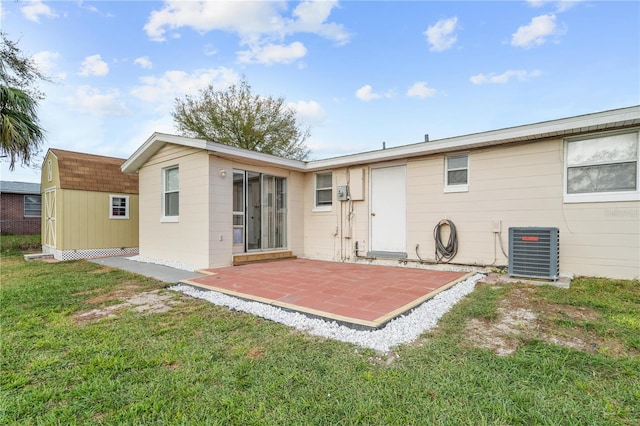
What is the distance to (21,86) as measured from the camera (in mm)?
9914

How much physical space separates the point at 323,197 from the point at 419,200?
8.97ft

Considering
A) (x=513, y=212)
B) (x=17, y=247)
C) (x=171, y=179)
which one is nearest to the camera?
(x=513, y=212)

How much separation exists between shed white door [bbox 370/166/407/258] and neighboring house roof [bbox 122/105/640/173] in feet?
1.53

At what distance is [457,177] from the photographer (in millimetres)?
6461

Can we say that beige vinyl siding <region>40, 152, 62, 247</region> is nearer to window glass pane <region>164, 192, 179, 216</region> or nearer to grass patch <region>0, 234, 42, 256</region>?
grass patch <region>0, 234, 42, 256</region>

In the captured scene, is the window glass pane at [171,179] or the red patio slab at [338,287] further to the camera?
the window glass pane at [171,179]

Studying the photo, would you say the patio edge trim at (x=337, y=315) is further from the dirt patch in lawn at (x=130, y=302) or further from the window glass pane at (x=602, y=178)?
the window glass pane at (x=602, y=178)

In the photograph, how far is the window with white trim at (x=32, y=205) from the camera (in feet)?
58.6

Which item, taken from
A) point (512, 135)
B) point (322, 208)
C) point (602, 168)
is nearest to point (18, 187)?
point (322, 208)

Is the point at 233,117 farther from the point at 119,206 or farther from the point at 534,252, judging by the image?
the point at 534,252

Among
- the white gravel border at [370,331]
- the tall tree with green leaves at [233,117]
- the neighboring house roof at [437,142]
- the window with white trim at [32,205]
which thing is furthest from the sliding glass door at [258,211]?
the window with white trim at [32,205]

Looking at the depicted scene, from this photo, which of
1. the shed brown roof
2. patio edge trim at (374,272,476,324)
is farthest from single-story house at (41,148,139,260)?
patio edge trim at (374,272,476,324)

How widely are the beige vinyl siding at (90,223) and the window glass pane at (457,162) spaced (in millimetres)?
9906

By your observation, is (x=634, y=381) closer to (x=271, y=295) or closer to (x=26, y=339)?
(x=271, y=295)
